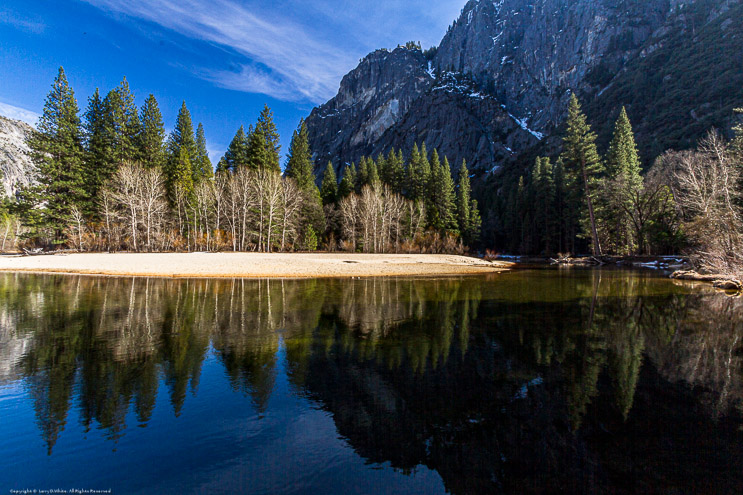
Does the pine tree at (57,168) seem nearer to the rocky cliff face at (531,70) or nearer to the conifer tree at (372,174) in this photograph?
the conifer tree at (372,174)

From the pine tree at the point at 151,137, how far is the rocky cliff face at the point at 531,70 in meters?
127

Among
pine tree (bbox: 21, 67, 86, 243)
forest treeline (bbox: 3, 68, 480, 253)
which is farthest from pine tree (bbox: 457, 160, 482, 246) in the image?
pine tree (bbox: 21, 67, 86, 243)

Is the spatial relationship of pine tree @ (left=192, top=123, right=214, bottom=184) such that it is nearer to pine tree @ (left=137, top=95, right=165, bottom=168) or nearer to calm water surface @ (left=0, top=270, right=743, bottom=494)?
pine tree @ (left=137, top=95, right=165, bottom=168)

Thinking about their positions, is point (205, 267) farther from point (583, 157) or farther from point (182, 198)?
point (583, 157)

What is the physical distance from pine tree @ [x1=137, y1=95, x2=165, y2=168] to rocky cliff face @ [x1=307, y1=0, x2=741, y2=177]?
127 metres

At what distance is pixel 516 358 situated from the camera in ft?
25.4

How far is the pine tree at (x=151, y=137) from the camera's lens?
51656mm

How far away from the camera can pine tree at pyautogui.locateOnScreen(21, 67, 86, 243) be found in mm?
41531

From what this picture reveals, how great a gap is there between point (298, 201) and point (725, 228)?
45.3 metres

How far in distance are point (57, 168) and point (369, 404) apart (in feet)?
183

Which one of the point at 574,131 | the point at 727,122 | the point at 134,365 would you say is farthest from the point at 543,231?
the point at 134,365

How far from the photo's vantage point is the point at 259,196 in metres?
46.7

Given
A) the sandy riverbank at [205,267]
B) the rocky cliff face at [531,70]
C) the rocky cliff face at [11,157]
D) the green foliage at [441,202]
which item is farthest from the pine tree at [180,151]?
the rocky cliff face at [11,157]

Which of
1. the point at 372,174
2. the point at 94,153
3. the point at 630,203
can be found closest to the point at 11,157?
the point at 94,153
